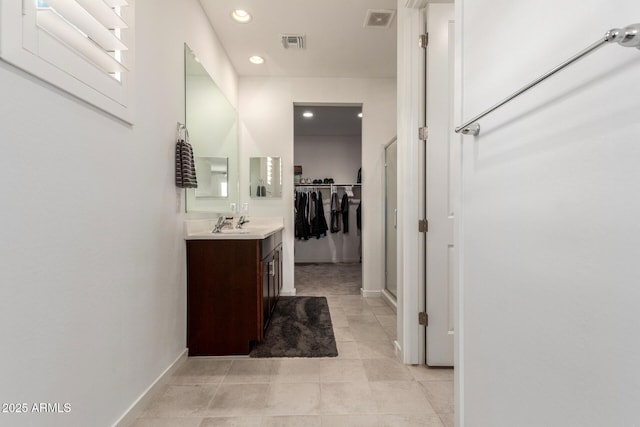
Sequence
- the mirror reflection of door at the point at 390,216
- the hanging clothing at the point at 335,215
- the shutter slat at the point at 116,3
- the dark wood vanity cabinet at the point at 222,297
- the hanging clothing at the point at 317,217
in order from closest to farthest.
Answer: the shutter slat at the point at 116,3 → the dark wood vanity cabinet at the point at 222,297 → the mirror reflection of door at the point at 390,216 → the hanging clothing at the point at 317,217 → the hanging clothing at the point at 335,215

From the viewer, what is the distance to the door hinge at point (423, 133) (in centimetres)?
197

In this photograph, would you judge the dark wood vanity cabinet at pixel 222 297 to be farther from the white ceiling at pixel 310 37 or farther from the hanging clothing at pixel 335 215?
the hanging clothing at pixel 335 215

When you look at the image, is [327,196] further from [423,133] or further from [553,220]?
[553,220]

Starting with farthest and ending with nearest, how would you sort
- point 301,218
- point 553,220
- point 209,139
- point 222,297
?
point 301,218 → point 209,139 → point 222,297 → point 553,220

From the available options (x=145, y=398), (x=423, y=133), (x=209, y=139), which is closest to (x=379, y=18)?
(x=423, y=133)

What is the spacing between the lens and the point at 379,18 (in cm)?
254

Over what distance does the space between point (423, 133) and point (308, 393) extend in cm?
180

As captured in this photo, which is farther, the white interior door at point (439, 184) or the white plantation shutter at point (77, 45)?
the white interior door at point (439, 184)

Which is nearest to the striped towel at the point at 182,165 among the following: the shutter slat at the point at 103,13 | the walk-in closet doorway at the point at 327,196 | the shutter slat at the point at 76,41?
the shutter slat at the point at 76,41

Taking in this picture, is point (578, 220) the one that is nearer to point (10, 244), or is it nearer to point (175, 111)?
point (10, 244)

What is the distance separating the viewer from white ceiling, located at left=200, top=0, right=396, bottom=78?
2393 millimetres

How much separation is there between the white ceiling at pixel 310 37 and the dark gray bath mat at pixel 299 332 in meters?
2.76

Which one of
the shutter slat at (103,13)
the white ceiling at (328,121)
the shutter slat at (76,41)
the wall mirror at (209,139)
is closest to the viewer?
the shutter slat at (76,41)

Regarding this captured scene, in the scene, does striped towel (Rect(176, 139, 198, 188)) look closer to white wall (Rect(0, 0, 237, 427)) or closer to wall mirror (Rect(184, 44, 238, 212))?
white wall (Rect(0, 0, 237, 427))
